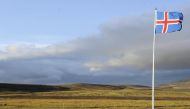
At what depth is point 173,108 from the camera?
61.7m

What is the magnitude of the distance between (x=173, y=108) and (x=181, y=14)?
112ft

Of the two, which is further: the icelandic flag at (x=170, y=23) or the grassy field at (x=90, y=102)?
the grassy field at (x=90, y=102)

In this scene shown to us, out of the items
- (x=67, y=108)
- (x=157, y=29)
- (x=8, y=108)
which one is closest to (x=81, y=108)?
(x=67, y=108)

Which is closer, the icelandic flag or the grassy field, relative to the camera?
the icelandic flag

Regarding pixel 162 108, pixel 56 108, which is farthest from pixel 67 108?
pixel 162 108

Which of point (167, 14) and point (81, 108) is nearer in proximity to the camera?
point (167, 14)

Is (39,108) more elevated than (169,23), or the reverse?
(169,23)

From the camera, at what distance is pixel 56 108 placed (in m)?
58.9

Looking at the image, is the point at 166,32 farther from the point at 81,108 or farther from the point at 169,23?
the point at 81,108

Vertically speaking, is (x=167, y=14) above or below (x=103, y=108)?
above

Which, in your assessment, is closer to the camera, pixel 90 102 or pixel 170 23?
pixel 170 23

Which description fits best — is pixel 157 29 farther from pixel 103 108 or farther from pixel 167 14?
pixel 103 108

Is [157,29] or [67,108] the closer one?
[157,29]

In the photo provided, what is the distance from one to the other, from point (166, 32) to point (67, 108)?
106 feet
